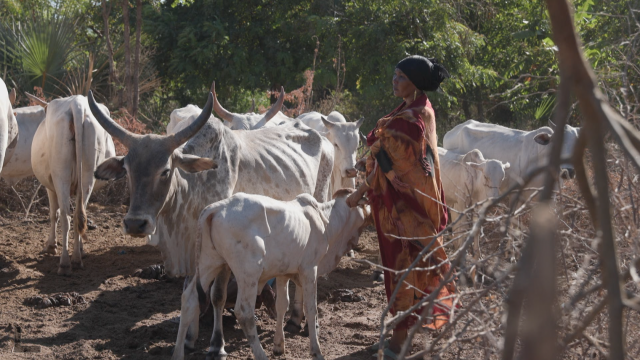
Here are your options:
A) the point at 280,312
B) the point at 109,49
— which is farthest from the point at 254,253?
the point at 109,49

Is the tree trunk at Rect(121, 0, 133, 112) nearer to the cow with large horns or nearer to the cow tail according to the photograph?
the cow tail

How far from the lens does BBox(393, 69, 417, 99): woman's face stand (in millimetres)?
4816

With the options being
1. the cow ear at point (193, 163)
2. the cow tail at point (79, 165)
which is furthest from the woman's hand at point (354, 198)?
the cow tail at point (79, 165)

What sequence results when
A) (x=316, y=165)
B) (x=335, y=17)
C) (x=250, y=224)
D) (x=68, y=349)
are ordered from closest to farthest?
(x=250, y=224)
(x=68, y=349)
(x=316, y=165)
(x=335, y=17)

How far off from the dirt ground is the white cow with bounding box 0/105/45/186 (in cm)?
77

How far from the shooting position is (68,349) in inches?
192

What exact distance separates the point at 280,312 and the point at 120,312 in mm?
1617

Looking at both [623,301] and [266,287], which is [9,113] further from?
[623,301]

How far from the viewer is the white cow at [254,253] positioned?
445 centimetres

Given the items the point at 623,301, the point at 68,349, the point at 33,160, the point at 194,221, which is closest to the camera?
the point at 623,301

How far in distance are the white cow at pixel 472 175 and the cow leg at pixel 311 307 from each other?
2608 mm

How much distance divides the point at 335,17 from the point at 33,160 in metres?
10.3

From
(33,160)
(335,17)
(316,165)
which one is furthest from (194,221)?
(335,17)

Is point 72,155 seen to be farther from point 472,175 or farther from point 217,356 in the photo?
point 472,175
